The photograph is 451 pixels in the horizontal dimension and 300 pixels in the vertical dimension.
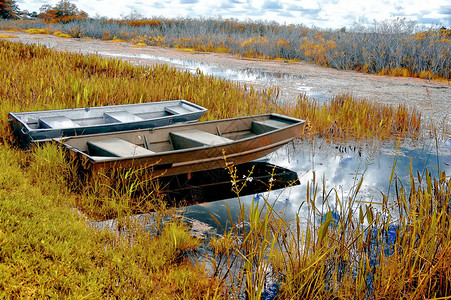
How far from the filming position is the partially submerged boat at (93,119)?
531 centimetres

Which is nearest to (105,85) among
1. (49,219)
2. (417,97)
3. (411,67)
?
(49,219)

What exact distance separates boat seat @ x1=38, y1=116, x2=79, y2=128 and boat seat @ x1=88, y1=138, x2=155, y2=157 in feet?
Answer: 2.37

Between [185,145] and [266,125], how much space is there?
1.45 metres

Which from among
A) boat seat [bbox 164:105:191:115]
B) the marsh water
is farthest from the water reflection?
boat seat [bbox 164:105:191:115]

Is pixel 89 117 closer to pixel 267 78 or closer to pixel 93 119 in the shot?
pixel 93 119

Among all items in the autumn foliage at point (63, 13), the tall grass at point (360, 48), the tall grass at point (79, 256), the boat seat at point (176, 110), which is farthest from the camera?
the autumn foliage at point (63, 13)

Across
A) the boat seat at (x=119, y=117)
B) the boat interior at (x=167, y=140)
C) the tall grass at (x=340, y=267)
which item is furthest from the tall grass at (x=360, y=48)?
the tall grass at (x=340, y=267)

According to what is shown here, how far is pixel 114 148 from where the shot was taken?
16.7ft

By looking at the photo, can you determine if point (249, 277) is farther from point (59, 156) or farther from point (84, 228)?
point (59, 156)

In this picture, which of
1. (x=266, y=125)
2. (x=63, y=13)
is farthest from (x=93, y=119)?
(x=63, y=13)

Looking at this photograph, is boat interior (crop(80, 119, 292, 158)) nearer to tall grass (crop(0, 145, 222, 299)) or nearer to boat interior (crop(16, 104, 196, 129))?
boat interior (crop(16, 104, 196, 129))

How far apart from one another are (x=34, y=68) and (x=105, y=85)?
1.90 metres

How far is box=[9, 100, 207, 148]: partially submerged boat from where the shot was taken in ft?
17.4

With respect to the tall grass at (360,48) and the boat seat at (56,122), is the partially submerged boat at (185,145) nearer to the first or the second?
the boat seat at (56,122)
